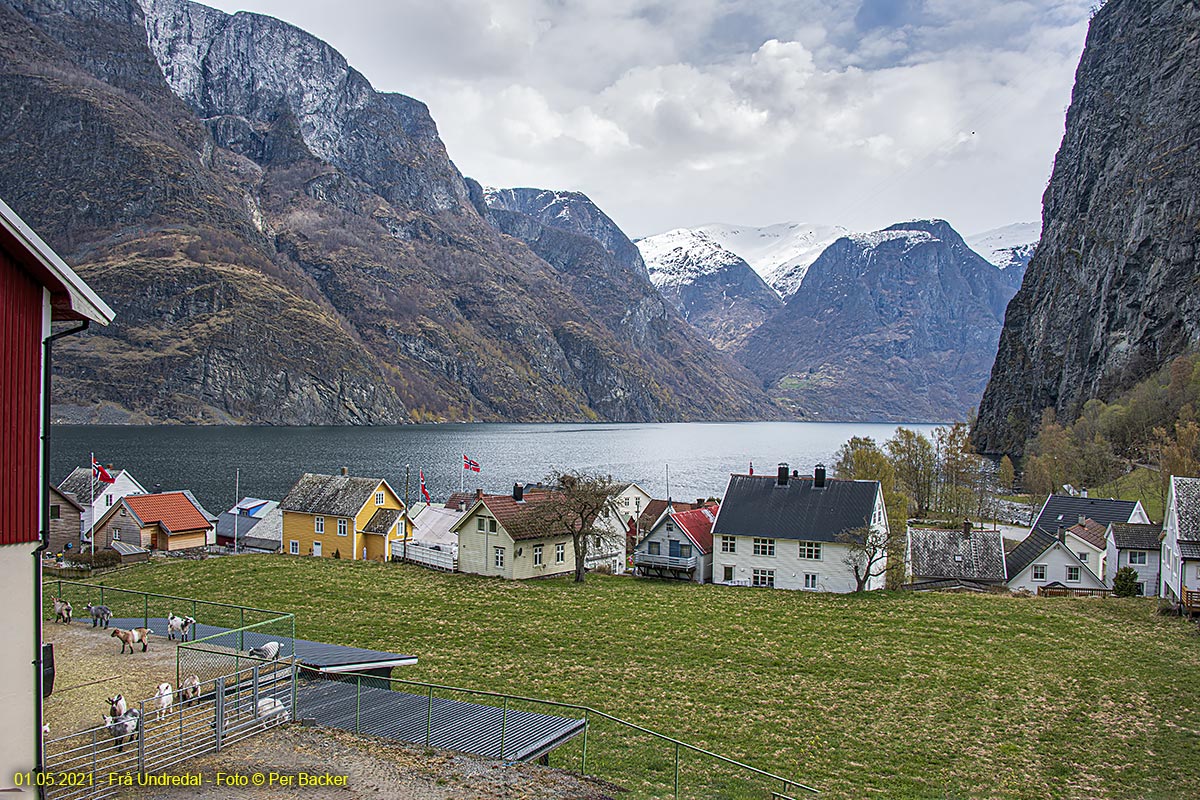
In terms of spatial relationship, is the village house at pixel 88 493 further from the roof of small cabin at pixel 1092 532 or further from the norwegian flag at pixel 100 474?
the roof of small cabin at pixel 1092 532

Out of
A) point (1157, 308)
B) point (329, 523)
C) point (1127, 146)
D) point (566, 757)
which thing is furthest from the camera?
point (1127, 146)

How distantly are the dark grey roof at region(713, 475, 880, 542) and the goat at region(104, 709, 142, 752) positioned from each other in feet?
156

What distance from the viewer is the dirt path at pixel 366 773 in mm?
14383

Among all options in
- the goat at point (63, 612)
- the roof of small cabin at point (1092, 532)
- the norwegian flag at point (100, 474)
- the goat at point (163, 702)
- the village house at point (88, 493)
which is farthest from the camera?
the village house at point (88, 493)

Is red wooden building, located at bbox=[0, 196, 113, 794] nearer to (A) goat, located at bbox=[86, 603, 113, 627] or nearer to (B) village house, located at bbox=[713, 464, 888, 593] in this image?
(A) goat, located at bbox=[86, 603, 113, 627]

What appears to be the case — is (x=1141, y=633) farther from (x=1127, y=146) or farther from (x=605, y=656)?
(x=1127, y=146)

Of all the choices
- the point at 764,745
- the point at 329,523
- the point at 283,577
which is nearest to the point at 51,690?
the point at 764,745

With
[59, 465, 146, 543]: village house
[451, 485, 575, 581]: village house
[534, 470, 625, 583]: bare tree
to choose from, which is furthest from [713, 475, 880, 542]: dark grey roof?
[59, 465, 146, 543]: village house

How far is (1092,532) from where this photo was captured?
68.9 m

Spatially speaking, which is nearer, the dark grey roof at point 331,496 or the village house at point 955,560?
the village house at point 955,560

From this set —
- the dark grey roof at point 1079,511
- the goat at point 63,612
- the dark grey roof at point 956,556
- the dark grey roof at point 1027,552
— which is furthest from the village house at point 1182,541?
the goat at point 63,612

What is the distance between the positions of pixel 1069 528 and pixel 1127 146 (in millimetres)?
128636

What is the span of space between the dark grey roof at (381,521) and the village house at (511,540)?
35.9 ft

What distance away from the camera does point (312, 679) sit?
21062 millimetres
